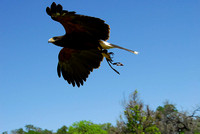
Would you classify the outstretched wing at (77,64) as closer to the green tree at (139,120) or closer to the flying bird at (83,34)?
the flying bird at (83,34)

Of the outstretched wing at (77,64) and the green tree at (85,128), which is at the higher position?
the green tree at (85,128)

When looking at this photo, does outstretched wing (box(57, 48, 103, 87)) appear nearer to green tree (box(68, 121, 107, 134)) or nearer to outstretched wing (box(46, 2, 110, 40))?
outstretched wing (box(46, 2, 110, 40))

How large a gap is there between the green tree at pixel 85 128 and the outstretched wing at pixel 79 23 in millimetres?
29241

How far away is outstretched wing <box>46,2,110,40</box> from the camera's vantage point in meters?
4.93

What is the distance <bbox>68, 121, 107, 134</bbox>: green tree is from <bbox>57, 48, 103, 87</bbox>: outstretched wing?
2740 centimetres

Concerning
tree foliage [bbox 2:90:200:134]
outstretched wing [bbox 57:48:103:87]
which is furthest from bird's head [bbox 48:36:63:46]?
tree foliage [bbox 2:90:200:134]

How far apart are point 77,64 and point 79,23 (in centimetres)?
183

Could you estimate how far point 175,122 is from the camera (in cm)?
3158

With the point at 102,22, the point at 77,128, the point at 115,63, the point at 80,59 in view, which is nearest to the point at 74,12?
the point at 102,22

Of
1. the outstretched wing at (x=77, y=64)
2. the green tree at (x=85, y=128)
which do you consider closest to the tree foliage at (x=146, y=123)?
the green tree at (x=85, y=128)

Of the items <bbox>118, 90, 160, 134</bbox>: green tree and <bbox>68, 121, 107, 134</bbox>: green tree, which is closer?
<bbox>118, 90, 160, 134</bbox>: green tree

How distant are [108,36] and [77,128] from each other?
102ft

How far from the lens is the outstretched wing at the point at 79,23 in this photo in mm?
4934

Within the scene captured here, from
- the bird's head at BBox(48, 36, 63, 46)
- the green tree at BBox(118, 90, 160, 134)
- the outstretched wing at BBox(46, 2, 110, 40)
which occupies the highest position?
the green tree at BBox(118, 90, 160, 134)
